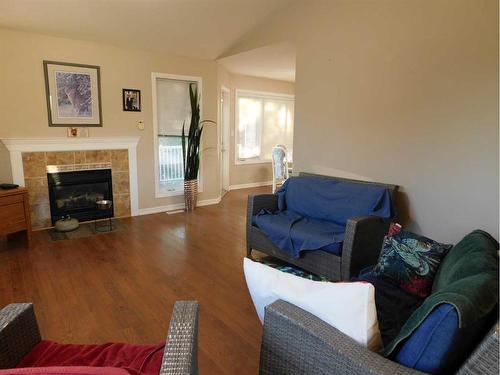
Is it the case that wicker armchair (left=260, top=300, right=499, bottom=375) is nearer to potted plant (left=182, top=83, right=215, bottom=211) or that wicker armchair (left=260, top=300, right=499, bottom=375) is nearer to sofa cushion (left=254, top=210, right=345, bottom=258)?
sofa cushion (left=254, top=210, right=345, bottom=258)

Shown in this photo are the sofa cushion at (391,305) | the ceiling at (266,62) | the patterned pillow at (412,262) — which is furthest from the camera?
the ceiling at (266,62)

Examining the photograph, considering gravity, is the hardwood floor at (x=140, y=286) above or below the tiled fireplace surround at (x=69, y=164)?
below

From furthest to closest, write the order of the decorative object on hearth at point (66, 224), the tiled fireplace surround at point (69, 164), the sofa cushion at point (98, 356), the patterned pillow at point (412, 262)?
the decorative object on hearth at point (66, 224)
the tiled fireplace surround at point (69, 164)
the patterned pillow at point (412, 262)
the sofa cushion at point (98, 356)

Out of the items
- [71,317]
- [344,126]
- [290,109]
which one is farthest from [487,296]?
[290,109]

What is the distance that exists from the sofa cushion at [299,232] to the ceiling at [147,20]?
255cm

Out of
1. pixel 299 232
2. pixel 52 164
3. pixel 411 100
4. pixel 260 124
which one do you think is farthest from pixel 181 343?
pixel 260 124

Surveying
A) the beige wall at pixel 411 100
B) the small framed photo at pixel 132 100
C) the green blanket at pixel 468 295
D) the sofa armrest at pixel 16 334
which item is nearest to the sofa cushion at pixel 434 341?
the green blanket at pixel 468 295

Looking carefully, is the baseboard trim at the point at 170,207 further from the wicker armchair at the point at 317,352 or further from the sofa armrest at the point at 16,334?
the wicker armchair at the point at 317,352

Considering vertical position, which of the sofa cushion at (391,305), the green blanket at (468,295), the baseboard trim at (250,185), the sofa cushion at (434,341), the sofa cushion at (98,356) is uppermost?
the green blanket at (468,295)

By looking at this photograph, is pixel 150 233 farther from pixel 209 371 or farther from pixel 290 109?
pixel 290 109

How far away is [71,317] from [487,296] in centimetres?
242

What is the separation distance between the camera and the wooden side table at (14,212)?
3.29 m

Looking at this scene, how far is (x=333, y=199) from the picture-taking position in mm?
3111

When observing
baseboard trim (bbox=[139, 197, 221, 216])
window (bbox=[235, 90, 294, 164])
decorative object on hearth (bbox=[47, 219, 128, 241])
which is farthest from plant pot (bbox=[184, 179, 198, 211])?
window (bbox=[235, 90, 294, 164])
